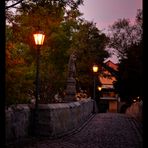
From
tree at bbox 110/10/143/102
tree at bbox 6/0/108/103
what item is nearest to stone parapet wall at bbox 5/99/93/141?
tree at bbox 6/0/108/103

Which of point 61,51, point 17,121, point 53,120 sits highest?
point 61,51

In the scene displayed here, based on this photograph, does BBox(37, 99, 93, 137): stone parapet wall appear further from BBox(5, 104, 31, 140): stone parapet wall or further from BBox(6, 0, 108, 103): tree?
BBox(6, 0, 108, 103): tree

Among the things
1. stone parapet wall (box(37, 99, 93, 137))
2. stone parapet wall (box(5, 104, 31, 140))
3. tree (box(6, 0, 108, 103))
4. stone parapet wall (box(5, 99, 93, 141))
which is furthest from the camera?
tree (box(6, 0, 108, 103))

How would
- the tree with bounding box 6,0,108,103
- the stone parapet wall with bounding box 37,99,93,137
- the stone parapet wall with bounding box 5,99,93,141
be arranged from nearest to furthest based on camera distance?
the stone parapet wall with bounding box 5,99,93,141, the stone parapet wall with bounding box 37,99,93,137, the tree with bounding box 6,0,108,103

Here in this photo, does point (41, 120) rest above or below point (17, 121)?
below

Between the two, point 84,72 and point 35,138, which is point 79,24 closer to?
point 84,72

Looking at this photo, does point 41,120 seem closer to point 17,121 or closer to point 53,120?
point 53,120

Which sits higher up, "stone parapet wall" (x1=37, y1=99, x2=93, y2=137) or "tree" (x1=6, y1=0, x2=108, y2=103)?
"tree" (x1=6, y1=0, x2=108, y2=103)

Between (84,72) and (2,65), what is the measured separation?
51182 millimetres

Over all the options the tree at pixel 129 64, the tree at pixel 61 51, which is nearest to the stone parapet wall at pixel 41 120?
the tree at pixel 61 51

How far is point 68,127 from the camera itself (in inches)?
775

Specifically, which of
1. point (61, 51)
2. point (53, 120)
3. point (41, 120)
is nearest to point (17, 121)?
point (41, 120)

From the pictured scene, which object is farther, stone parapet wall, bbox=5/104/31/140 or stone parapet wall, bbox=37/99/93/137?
stone parapet wall, bbox=37/99/93/137

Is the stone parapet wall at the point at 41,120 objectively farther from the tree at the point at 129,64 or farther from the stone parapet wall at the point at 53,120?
the tree at the point at 129,64
